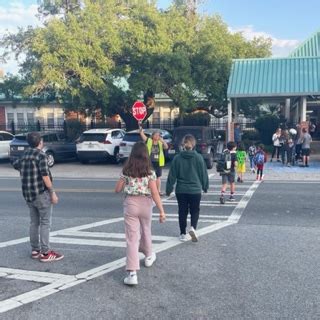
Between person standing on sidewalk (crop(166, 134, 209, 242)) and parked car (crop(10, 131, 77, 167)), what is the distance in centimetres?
1388

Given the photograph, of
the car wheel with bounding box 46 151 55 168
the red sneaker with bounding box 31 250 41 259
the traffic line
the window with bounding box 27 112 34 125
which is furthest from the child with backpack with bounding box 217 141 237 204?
the window with bounding box 27 112 34 125

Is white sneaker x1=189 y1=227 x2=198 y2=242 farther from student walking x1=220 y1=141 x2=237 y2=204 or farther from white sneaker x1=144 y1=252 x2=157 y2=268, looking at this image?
student walking x1=220 y1=141 x2=237 y2=204

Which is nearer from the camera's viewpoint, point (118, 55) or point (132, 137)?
point (132, 137)

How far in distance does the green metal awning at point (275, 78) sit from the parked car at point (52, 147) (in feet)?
28.1

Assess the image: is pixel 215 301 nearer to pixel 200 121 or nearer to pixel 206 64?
pixel 206 64

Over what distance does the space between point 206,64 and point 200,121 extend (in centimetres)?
755

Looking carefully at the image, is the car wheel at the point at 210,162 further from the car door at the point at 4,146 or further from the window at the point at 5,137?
the window at the point at 5,137

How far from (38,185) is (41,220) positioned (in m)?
0.52

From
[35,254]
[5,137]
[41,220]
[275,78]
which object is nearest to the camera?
[41,220]

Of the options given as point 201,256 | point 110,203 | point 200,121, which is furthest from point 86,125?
point 201,256

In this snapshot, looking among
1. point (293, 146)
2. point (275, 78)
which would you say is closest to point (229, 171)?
point (293, 146)

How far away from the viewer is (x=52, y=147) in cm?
2108

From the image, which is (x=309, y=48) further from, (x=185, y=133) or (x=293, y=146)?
(x=185, y=133)

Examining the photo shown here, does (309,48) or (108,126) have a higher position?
(309,48)
